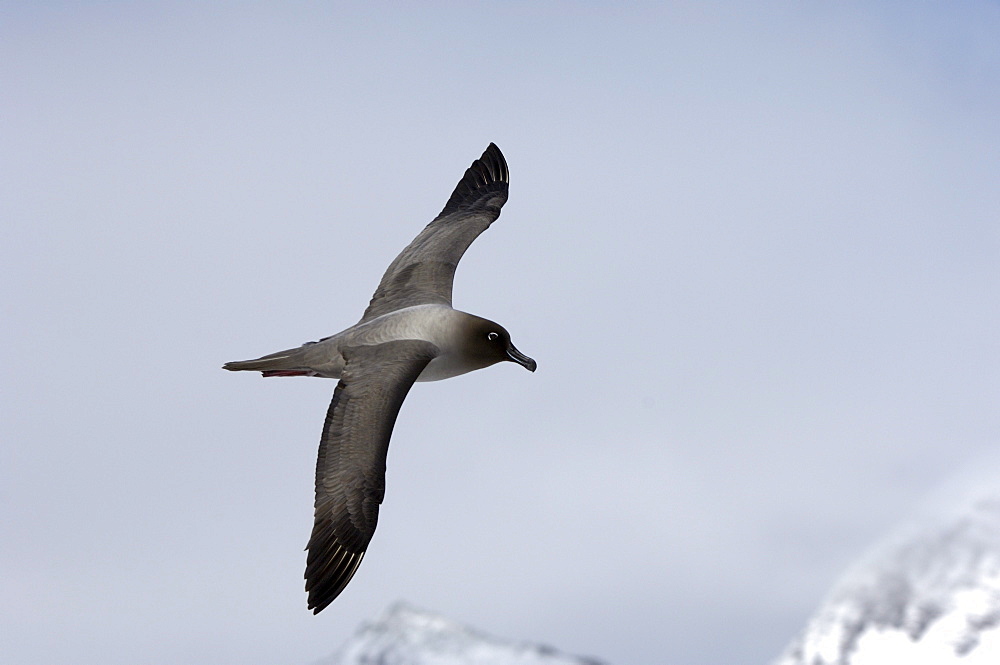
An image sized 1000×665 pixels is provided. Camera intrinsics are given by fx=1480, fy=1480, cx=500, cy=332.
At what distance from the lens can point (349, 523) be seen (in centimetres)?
1434

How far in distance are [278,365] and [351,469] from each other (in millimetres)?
2517

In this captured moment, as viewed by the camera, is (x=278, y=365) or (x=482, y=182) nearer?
(x=278, y=365)

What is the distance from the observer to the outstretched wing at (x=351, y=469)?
14047mm

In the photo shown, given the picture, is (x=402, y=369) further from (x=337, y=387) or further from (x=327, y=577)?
(x=327, y=577)

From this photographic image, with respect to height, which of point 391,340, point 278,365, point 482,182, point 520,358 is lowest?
point 278,365

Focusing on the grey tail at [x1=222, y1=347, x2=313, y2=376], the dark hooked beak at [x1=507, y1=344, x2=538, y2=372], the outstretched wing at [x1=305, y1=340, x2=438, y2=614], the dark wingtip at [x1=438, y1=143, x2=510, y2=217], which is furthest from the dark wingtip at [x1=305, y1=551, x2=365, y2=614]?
the dark wingtip at [x1=438, y1=143, x2=510, y2=217]

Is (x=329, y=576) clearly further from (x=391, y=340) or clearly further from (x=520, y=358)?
(x=520, y=358)

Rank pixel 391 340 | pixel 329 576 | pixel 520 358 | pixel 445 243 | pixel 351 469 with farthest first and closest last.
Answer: pixel 445 243
pixel 520 358
pixel 391 340
pixel 351 469
pixel 329 576

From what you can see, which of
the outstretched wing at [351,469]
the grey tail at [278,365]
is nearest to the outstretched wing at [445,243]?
the grey tail at [278,365]

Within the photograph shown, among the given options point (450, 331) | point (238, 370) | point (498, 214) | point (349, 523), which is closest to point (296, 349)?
point (238, 370)

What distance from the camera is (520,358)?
1756 centimetres

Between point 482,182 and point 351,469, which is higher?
point 482,182

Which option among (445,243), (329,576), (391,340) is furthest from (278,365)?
(445,243)

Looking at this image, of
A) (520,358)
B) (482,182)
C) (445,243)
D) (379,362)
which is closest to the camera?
(379,362)
